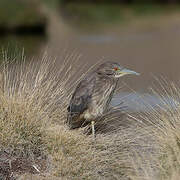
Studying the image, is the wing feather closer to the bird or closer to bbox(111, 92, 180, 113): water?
the bird

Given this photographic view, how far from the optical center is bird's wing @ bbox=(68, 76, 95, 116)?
642 centimetres

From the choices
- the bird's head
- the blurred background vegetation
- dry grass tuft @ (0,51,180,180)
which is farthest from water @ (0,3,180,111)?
dry grass tuft @ (0,51,180,180)

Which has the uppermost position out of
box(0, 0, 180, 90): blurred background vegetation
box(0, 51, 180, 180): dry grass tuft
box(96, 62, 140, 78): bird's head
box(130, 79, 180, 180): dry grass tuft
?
box(96, 62, 140, 78): bird's head

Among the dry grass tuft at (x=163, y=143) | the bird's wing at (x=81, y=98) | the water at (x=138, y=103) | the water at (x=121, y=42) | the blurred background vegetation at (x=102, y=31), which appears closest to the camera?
the dry grass tuft at (x=163, y=143)

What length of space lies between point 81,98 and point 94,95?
154mm

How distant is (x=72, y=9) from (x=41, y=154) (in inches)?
1067

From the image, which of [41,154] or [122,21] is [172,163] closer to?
[41,154]

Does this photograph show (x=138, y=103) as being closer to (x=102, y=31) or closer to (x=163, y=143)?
(x=163, y=143)

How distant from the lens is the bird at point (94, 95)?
6461 mm

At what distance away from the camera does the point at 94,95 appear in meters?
6.50

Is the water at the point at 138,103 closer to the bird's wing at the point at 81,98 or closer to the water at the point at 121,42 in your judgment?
the bird's wing at the point at 81,98

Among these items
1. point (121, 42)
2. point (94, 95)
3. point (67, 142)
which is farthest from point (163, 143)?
point (121, 42)

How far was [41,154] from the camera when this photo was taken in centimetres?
595

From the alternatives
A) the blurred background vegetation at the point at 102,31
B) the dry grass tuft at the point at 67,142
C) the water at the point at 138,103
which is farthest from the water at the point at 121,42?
the dry grass tuft at the point at 67,142
